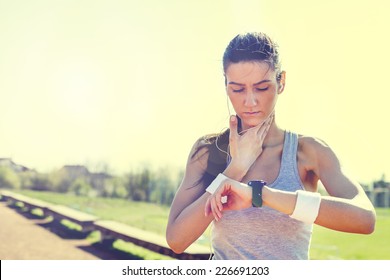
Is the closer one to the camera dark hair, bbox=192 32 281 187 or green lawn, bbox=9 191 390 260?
dark hair, bbox=192 32 281 187

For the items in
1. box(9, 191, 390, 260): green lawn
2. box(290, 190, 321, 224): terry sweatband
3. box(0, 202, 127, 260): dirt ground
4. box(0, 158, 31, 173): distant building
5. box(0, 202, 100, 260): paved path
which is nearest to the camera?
box(290, 190, 321, 224): terry sweatband

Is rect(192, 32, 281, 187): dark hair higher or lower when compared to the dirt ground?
higher

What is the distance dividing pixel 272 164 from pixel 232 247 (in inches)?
7.8

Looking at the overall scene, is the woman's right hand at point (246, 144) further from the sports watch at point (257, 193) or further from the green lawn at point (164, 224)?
the green lawn at point (164, 224)

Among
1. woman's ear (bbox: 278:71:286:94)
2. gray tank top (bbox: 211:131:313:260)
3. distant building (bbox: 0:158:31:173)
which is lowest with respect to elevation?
distant building (bbox: 0:158:31:173)

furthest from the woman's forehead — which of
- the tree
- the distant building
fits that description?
the tree

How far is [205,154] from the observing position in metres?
1.10

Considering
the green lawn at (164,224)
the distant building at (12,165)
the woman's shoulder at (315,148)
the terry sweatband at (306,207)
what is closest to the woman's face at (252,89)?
the woman's shoulder at (315,148)

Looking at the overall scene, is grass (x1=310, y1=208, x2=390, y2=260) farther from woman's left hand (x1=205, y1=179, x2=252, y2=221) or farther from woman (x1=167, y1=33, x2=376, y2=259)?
woman's left hand (x1=205, y1=179, x2=252, y2=221)

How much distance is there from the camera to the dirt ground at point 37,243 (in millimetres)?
3340

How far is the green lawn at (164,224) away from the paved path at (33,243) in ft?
1.07

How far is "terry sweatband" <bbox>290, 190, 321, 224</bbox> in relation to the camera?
3.06ft

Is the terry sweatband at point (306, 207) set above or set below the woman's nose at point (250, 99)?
below
